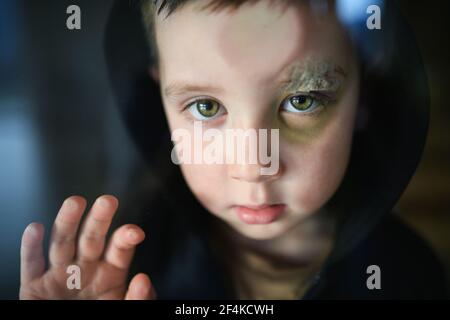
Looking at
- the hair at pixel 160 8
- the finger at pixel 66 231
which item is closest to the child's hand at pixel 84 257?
the finger at pixel 66 231

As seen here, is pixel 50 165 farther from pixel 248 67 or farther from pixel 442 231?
pixel 442 231

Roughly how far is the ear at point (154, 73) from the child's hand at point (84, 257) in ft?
0.63

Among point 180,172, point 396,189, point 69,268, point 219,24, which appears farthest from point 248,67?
point 69,268

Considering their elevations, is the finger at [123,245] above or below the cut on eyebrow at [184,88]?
below

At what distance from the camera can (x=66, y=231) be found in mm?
774

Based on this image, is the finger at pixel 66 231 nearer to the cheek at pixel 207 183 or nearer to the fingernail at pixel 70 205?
the fingernail at pixel 70 205

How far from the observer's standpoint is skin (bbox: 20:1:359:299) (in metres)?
0.71

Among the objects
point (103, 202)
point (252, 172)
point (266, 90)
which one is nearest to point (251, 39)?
point (266, 90)

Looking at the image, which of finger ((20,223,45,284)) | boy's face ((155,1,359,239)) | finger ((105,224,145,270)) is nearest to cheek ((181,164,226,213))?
boy's face ((155,1,359,239))

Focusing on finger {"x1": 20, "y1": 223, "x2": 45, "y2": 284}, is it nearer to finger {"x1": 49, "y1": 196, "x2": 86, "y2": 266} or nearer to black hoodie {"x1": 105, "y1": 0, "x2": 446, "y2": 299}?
finger {"x1": 49, "y1": 196, "x2": 86, "y2": 266}

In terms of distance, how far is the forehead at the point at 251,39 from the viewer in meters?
0.71

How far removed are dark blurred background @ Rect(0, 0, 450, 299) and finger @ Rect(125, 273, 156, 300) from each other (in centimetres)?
13
